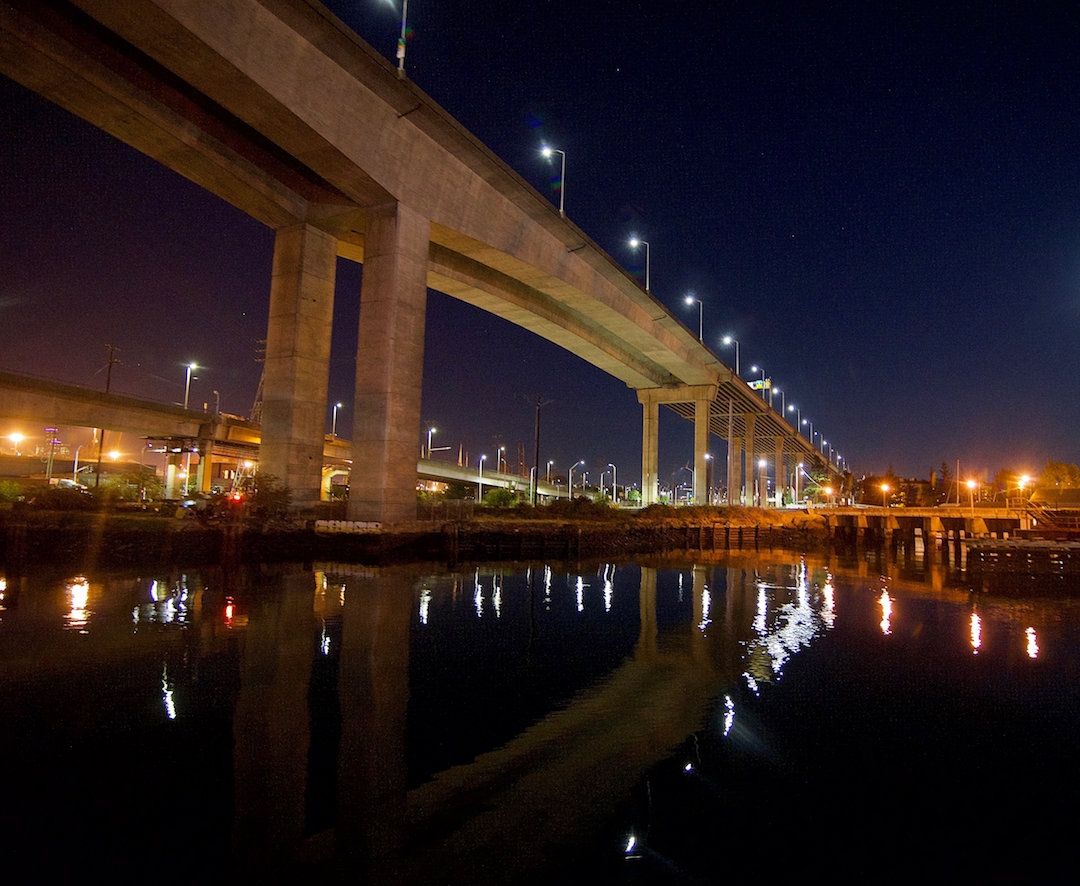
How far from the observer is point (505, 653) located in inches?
516

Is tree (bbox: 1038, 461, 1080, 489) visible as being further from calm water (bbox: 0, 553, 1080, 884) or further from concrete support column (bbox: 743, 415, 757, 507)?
calm water (bbox: 0, 553, 1080, 884)

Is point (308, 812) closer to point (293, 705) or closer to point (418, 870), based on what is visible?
point (418, 870)

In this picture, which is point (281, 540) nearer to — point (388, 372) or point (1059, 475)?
point (388, 372)

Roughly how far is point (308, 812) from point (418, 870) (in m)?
1.42

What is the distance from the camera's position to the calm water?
5.62 m

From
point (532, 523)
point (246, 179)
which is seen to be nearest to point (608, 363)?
point (532, 523)

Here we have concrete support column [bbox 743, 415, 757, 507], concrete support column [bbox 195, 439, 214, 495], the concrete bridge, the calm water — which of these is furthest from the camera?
concrete support column [bbox 743, 415, 757, 507]

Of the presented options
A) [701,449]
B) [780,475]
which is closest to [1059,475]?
[780,475]

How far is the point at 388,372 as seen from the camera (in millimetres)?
29188

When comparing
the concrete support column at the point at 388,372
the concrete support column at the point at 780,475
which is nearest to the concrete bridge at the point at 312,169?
the concrete support column at the point at 388,372

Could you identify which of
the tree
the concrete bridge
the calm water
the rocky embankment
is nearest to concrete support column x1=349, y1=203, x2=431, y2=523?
the concrete bridge

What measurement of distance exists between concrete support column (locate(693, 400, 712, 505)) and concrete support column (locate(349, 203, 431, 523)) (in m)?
48.6

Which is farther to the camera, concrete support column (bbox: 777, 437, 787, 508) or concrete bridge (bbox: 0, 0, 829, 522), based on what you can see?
concrete support column (bbox: 777, 437, 787, 508)

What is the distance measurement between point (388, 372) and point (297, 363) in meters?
6.38
